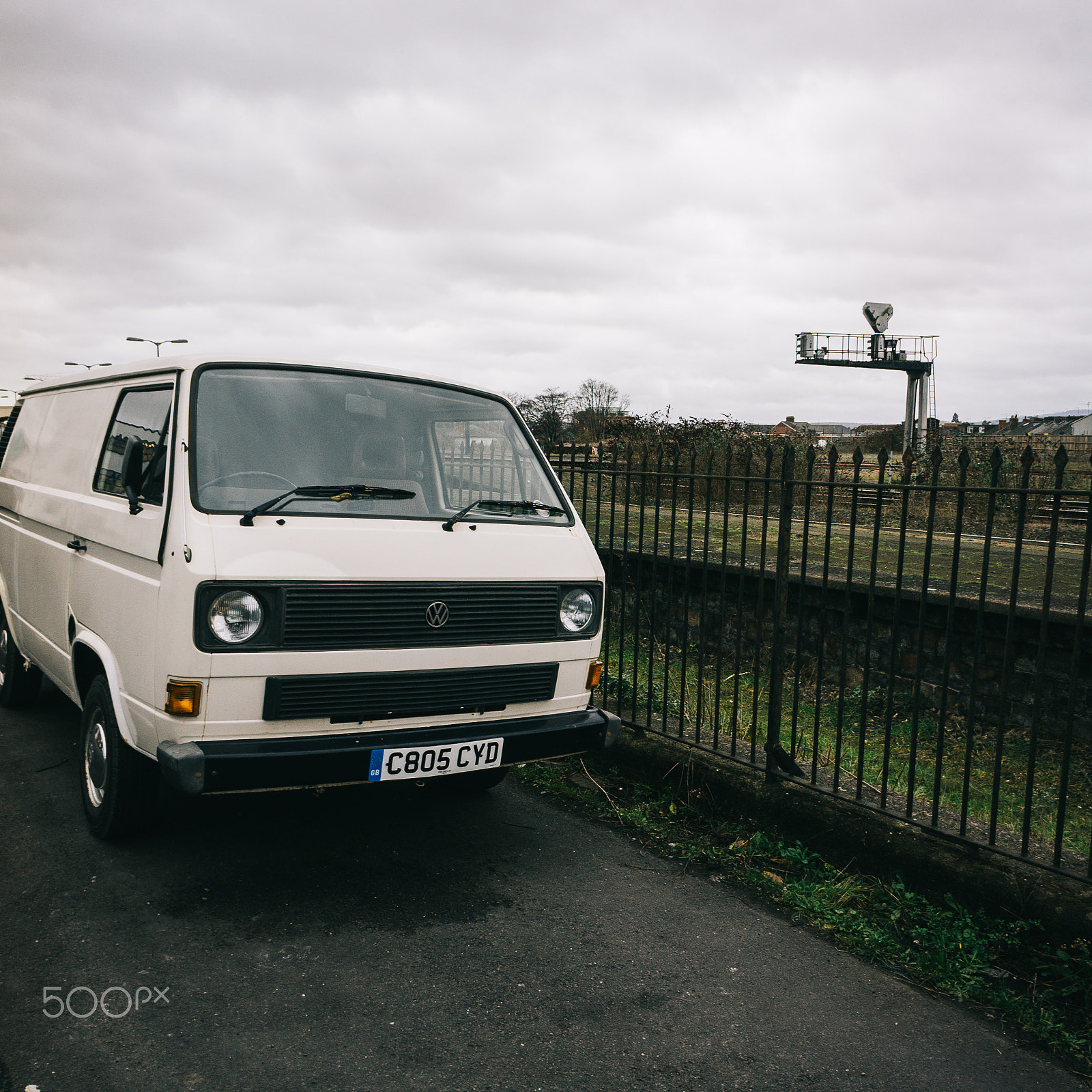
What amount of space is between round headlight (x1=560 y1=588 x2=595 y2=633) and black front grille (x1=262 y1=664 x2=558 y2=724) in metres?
0.21

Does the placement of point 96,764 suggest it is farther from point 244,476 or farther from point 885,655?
point 885,655

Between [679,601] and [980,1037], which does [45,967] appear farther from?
[679,601]

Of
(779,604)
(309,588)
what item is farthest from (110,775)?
(779,604)

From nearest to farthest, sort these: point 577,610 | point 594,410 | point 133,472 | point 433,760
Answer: point 433,760 → point 133,472 → point 577,610 → point 594,410

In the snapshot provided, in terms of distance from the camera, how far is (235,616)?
10.6ft

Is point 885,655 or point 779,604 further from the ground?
point 779,604

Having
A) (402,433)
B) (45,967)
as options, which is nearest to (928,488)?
(402,433)

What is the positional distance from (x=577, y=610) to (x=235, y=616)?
1510 mm

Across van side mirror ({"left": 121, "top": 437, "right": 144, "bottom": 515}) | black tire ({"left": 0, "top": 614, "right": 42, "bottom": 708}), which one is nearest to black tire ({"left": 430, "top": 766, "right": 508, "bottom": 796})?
van side mirror ({"left": 121, "top": 437, "right": 144, "bottom": 515})

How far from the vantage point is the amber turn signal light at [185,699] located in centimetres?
319

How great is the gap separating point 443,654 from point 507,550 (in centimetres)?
55

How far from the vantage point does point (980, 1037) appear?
2.85 metres

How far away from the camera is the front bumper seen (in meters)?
3.13

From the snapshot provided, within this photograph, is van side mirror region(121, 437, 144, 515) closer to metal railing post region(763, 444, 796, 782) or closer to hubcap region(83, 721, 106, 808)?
hubcap region(83, 721, 106, 808)
